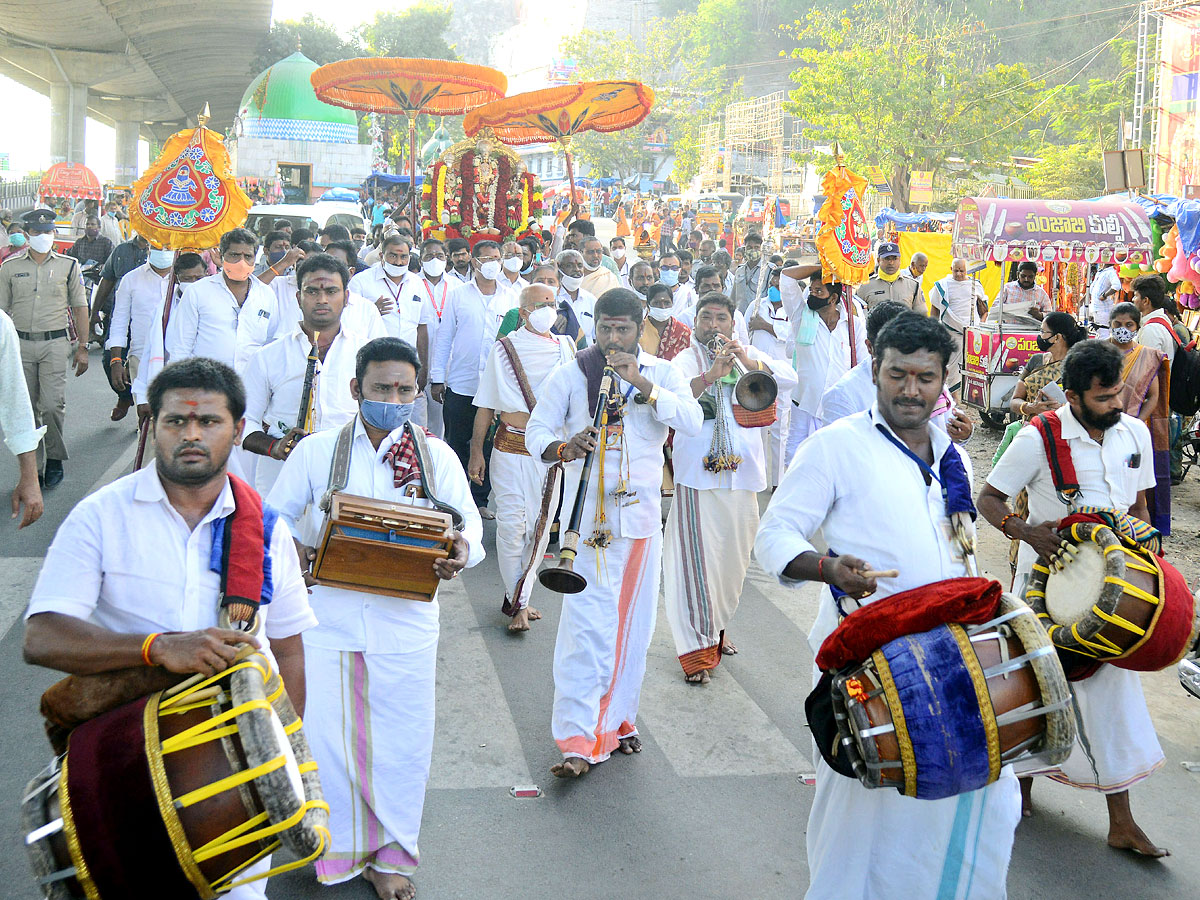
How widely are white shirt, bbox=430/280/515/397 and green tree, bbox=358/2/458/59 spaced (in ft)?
184

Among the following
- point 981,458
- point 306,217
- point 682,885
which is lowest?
point 682,885

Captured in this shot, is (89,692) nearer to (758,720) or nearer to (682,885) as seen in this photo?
(682,885)

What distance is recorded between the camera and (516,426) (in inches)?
278

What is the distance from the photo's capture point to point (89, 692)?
2.63m

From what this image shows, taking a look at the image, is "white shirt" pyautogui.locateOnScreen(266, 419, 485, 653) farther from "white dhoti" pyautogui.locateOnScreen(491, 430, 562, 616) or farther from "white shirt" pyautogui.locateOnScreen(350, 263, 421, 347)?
"white shirt" pyautogui.locateOnScreen(350, 263, 421, 347)

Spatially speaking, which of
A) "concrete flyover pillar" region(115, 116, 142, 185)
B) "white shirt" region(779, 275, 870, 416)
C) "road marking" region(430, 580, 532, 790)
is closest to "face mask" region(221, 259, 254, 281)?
"road marking" region(430, 580, 532, 790)

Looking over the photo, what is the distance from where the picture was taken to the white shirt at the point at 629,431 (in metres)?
5.10

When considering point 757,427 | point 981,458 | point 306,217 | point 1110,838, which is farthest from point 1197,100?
point 1110,838

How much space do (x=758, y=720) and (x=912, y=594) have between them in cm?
267

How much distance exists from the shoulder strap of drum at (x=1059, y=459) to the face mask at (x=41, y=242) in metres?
8.25

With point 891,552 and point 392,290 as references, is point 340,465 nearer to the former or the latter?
point 891,552

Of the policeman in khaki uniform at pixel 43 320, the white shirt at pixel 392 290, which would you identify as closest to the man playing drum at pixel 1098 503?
the white shirt at pixel 392 290

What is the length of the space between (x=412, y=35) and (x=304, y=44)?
595 centimetres

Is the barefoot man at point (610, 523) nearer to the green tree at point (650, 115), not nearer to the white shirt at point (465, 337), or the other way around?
the white shirt at point (465, 337)
